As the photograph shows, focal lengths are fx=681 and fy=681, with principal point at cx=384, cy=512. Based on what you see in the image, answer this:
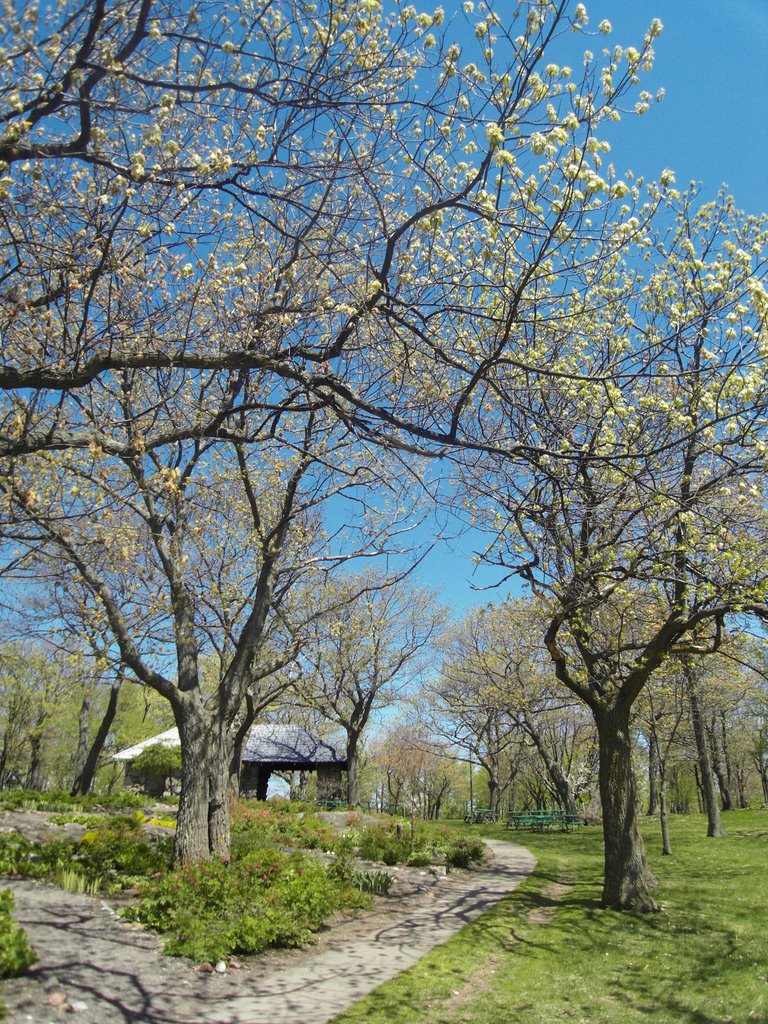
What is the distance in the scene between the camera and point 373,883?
1149 cm

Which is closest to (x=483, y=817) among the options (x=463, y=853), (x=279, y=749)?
(x=279, y=749)

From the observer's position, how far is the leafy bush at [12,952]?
544cm

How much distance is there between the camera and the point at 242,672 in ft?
38.3

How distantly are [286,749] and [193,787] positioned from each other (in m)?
19.6

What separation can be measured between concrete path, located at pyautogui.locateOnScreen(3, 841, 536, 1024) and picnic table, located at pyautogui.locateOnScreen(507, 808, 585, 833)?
20082 millimetres

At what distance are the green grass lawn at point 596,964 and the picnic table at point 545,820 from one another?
1493 cm

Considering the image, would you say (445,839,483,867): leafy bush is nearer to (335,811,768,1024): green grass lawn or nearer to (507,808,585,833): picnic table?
(335,811,768,1024): green grass lawn

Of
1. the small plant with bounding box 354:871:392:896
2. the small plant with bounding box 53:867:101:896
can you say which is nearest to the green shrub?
the small plant with bounding box 354:871:392:896

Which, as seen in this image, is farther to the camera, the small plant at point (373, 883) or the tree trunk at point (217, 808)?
the small plant at point (373, 883)

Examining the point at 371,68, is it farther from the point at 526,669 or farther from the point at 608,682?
the point at 526,669

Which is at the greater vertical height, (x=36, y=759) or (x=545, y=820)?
(x=36, y=759)

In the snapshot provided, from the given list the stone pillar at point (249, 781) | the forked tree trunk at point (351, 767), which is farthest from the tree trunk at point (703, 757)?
the stone pillar at point (249, 781)

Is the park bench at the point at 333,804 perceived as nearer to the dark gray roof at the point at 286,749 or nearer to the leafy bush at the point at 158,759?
the dark gray roof at the point at 286,749

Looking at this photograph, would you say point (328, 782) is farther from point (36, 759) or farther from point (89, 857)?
point (89, 857)
